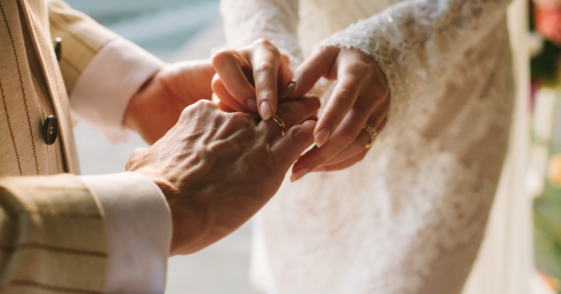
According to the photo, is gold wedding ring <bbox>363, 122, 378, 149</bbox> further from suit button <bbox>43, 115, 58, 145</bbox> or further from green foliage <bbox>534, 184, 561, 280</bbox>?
green foliage <bbox>534, 184, 561, 280</bbox>

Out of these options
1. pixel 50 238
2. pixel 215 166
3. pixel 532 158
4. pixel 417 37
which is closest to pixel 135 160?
pixel 215 166

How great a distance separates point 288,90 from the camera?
0.74m

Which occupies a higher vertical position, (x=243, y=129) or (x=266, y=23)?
(x=266, y=23)

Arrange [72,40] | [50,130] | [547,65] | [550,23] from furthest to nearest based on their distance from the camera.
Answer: [547,65] → [550,23] → [72,40] → [50,130]

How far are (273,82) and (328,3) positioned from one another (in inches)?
19.1

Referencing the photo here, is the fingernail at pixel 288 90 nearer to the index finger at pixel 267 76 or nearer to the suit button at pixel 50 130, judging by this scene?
the index finger at pixel 267 76

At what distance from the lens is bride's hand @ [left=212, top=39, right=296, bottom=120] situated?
2.20 ft

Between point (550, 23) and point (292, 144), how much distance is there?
1384 mm

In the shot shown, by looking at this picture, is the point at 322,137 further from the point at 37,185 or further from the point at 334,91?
the point at 37,185

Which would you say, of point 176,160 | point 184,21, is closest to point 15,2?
point 176,160

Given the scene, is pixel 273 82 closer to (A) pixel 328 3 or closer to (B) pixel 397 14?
(B) pixel 397 14

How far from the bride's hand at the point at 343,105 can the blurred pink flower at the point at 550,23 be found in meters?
1.12

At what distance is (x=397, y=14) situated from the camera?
0.82 meters

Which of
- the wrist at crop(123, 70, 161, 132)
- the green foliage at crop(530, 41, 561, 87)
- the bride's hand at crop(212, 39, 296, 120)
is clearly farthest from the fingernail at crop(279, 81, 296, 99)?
the green foliage at crop(530, 41, 561, 87)
